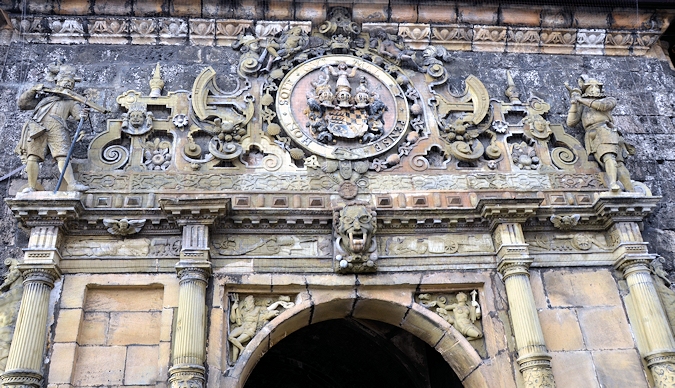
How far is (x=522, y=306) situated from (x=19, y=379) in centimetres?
558

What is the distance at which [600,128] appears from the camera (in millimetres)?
9391

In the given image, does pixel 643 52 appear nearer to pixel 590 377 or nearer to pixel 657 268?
pixel 657 268

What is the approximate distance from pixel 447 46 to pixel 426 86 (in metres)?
0.99

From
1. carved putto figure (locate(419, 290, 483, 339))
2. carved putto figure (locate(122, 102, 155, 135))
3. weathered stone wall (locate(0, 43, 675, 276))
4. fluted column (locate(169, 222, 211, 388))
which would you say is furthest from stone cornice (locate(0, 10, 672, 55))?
carved putto figure (locate(419, 290, 483, 339))

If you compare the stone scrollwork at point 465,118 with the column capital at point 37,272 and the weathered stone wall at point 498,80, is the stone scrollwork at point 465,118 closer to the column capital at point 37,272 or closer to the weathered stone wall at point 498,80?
the weathered stone wall at point 498,80

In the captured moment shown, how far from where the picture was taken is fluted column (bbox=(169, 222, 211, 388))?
24.0 feet

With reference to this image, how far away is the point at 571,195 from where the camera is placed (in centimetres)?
908

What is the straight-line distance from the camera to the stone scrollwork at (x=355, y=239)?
8219 mm

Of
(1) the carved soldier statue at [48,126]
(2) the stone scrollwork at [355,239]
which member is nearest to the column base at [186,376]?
(2) the stone scrollwork at [355,239]

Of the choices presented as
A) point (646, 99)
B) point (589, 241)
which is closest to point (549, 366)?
point (589, 241)

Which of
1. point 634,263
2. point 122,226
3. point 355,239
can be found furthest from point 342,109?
point 634,263

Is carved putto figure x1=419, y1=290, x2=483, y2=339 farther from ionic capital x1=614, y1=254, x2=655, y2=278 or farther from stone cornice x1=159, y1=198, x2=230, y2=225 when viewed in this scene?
stone cornice x1=159, y1=198, x2=230, y2=225

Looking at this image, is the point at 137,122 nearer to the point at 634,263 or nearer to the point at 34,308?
→ the point at 34,308

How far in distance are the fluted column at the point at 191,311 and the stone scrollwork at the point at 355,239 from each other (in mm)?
1572
